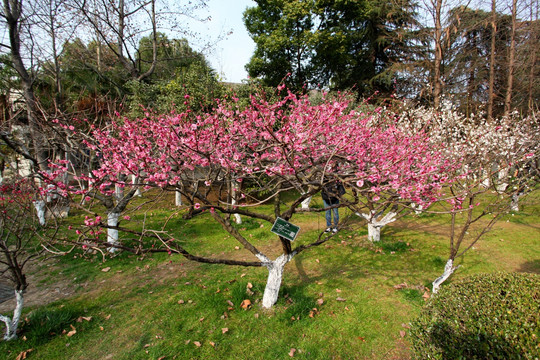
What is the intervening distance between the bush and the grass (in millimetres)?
1173

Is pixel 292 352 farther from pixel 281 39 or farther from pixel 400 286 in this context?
pixel 281 39

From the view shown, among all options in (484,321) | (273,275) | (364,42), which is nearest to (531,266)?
(484,321)

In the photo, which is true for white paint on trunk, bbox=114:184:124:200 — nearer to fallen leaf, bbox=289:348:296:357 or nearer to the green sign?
the green sign

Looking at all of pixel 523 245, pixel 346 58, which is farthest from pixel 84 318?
pixel 346 58

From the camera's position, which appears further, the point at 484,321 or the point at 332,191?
the point at 332,191

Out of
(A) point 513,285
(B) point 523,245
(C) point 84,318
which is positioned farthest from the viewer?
(B) point 523,245

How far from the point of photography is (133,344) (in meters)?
3.31

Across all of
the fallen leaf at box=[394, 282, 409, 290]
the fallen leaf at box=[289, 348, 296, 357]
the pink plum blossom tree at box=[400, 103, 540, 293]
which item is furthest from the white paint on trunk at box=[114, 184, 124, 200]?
the pink plum blossom tree at box=[400, 103, 540, 293]

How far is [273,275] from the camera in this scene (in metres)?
3.81

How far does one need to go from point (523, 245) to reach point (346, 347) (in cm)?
602

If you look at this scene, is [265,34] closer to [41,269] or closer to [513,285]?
[41,269]

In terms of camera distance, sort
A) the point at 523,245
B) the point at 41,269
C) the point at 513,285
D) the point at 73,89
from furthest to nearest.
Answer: the point at 73,89, the point at 523,245, the point at 41,269, the point at 513,285

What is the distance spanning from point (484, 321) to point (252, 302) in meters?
2.96

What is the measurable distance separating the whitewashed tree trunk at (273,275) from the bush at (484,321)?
71.3 inches
